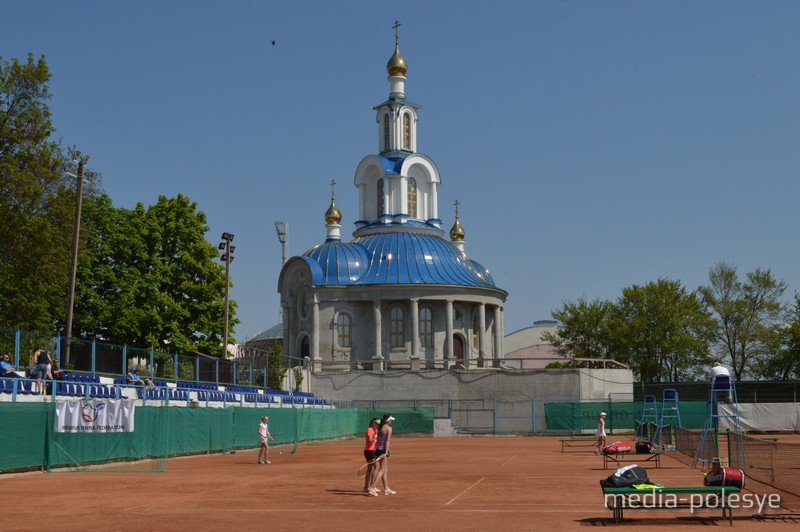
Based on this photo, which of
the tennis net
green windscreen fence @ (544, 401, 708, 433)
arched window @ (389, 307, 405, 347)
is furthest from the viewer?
arched window @ (389, 307, 405, 347)

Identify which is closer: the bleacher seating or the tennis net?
the tennis net

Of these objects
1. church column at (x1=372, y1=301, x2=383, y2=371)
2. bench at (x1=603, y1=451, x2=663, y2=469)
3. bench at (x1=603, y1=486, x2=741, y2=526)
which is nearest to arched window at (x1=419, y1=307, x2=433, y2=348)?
church column at (x1=372, y1=301, x2=383, y2=371)

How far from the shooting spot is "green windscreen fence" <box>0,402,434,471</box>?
27.6 m

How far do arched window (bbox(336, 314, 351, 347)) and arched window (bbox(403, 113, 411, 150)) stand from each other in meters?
Answer: 17.1

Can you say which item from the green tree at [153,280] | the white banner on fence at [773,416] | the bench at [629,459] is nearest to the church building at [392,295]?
the green tree at [153,280]

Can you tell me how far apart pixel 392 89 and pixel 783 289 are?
39.5 metres

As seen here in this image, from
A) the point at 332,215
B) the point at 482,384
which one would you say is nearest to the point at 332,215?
the point at 332,215

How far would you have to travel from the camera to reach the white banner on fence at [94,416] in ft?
97.0

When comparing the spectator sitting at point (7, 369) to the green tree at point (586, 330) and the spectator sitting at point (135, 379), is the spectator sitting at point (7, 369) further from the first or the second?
the green tree at point (586, 330)

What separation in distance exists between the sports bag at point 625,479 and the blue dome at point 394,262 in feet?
184

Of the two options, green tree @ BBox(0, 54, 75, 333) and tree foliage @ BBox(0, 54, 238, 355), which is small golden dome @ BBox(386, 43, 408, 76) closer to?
tree foliage @ BBox(0, 54, 238, 355)

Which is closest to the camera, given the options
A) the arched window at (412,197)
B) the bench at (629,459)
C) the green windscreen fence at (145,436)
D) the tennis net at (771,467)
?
the tennis net at (771,467)

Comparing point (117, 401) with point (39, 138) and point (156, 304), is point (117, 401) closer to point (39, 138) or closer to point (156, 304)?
point (39, 138)

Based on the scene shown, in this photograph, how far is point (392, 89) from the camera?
84438 mm
